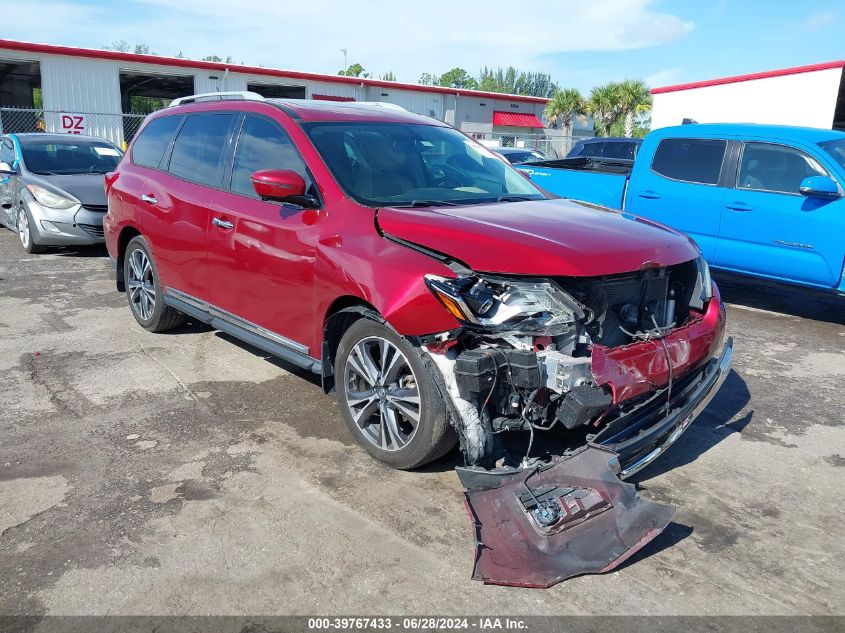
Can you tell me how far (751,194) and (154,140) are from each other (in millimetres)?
5810

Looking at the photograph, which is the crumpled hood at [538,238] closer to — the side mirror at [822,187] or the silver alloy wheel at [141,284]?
the silver alloy wheel at [141,284]

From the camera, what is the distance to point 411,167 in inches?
180

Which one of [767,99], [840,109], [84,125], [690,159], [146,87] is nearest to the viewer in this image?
[690,159]

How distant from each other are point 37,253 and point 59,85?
17123mm

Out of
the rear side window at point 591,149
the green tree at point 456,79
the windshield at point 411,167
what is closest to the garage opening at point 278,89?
the rear side window at point 591,149

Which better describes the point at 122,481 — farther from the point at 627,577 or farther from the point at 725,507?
the point at 725,507

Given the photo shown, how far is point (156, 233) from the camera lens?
575 centimetres

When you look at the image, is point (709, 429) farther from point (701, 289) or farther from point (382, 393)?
point (382, 393)

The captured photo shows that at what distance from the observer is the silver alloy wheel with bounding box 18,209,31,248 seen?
10.2m

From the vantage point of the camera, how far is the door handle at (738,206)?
290 inches

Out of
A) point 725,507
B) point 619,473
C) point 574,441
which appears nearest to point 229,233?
A: point 574,441

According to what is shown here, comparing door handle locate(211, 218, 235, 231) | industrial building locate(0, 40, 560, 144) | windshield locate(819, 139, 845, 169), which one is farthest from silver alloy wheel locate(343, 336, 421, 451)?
industrial building locate(0, 40, 560, 144)

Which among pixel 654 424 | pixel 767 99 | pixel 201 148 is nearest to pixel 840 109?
pixel 767 99

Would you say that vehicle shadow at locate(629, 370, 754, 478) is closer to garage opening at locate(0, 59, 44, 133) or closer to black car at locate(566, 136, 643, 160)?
black car at locate(566, 136, 643, 160)
